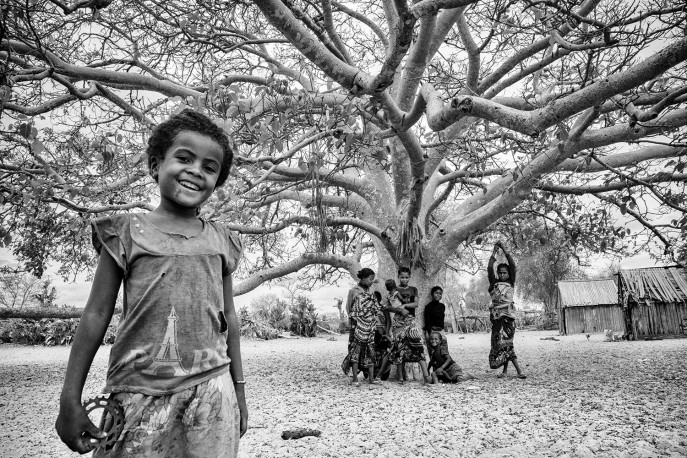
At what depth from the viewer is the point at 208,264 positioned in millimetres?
1588

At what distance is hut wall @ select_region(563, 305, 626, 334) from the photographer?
21.2m

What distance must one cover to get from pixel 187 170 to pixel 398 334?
5.86 meters

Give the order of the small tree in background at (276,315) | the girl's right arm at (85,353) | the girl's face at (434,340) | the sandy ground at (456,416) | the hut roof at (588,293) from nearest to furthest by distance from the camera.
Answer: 1. the girl's right arm at (85,353)
2. the sandy ground at (456,416)
3. the girl's face at (434,340)
4. the hut roof at (588,293)
5. the small tree in background at (276,315)

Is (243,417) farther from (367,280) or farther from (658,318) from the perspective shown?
(658,318)

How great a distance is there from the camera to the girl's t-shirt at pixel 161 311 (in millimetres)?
1396

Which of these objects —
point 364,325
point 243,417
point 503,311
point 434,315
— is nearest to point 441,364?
point 434,315

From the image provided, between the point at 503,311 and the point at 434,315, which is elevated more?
the point at 503,311

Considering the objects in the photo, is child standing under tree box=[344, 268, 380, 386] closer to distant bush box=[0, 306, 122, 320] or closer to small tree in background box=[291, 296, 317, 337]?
distant bush box=[0, 306, 122, 320]

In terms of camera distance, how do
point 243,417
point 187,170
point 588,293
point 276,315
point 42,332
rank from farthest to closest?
point 276,315
point 588,293
point 42,332
point 243,417
point 187,170

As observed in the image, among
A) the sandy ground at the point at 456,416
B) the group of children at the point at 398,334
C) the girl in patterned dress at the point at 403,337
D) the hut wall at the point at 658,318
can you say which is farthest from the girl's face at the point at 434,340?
the hut wall at the point at 658,318

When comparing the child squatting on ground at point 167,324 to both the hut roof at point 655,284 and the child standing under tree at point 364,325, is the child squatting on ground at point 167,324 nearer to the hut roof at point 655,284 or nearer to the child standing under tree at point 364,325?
the child standing under tree at point 364,325

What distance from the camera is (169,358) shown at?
4.66 feet

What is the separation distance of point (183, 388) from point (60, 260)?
31.9ft

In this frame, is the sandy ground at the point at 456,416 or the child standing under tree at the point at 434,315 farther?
the child standing under tree at the point at 434,315
